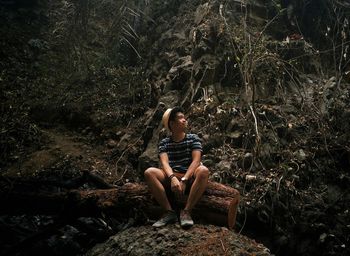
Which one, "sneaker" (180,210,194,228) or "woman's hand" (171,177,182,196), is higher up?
"woman's hand" (171,177,182,196)

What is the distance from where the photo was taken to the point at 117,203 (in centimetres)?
444

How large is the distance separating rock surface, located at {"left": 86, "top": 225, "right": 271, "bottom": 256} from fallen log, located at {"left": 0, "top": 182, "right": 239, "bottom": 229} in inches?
8.9

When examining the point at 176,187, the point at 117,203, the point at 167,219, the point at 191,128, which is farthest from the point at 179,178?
the point at 191,128

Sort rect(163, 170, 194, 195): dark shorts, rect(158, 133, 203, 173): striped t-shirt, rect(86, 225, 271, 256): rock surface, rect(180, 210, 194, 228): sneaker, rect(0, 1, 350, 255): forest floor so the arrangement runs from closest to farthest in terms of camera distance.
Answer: rect(86, 225, 271, 256): rock surface < rect(180, 210, 194, 228): sneaker < rect(163, 170, 194, 195): dark shorts < rect(158, 133, 203, 173): striped t-shirt < rect(0, 1, 350, 255): forest floor

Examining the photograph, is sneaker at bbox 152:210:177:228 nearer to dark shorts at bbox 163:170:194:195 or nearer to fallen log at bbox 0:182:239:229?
fallen log at bbox 0:182:239:229

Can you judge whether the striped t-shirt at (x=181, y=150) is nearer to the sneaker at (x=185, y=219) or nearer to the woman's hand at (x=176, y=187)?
the woman's hand at (x=176, y=187)

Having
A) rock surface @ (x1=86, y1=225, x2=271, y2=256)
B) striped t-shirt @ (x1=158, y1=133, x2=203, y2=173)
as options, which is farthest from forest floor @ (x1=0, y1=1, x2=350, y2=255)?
striped t-shirt @ (x1=158, y1=133, x2=203, y2=173)

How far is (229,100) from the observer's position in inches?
262

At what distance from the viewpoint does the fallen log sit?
4.02 metres

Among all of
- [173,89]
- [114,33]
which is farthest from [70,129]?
[114,33]

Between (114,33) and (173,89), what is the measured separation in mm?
4082

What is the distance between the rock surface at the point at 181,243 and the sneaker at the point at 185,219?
0.21ft

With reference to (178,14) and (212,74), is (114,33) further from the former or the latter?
(212,74)

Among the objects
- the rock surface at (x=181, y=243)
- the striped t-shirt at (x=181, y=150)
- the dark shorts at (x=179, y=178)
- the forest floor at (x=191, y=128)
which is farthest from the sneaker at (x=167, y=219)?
the striped t-shirt at (x=181, y=150)
